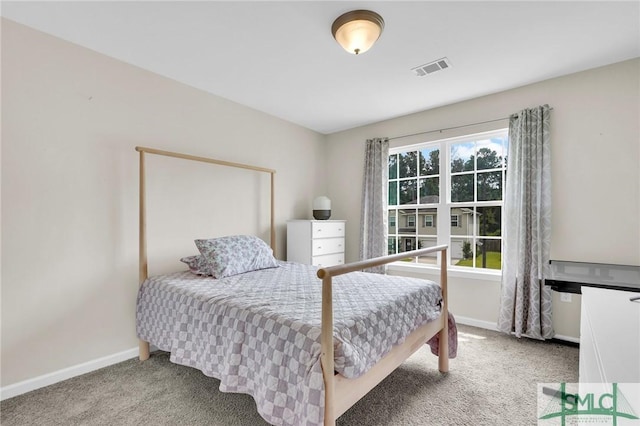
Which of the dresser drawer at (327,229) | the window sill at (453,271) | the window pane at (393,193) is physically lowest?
the window sill at (453,271)

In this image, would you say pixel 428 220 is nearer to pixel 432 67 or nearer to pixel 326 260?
pixel 326 260

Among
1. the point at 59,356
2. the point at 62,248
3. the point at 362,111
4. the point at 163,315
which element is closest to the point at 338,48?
the point at 362,111

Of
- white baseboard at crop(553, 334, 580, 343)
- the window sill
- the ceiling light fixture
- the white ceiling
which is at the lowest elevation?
white baseboard at crop(553, 334, 580, 343)

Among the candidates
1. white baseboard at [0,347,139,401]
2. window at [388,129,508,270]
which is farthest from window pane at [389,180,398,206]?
white baseboard at [0,347,139,401]

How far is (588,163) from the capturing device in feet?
8.43

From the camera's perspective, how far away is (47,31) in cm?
207

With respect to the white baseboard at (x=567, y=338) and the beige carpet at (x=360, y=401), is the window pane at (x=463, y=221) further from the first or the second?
the beige carpet at (x=360, y=401)

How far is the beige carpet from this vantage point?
1.69 metres

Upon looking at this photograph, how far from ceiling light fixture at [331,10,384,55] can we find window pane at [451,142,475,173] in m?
1.92

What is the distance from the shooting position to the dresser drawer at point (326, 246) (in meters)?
3.51

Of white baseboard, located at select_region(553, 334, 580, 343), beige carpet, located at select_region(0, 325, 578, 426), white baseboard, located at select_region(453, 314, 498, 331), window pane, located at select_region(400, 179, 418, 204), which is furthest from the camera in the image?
window pane, located at select_region(400, 179, 418, 204)

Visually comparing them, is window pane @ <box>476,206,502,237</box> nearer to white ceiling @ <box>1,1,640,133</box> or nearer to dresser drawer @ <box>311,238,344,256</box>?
white ceiling @ <box>1,1,640,133</box>

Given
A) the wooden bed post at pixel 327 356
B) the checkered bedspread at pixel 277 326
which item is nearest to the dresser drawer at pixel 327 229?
the checkered bedspread at pixel 277 326

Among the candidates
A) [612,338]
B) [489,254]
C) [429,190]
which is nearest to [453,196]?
[429,190]
